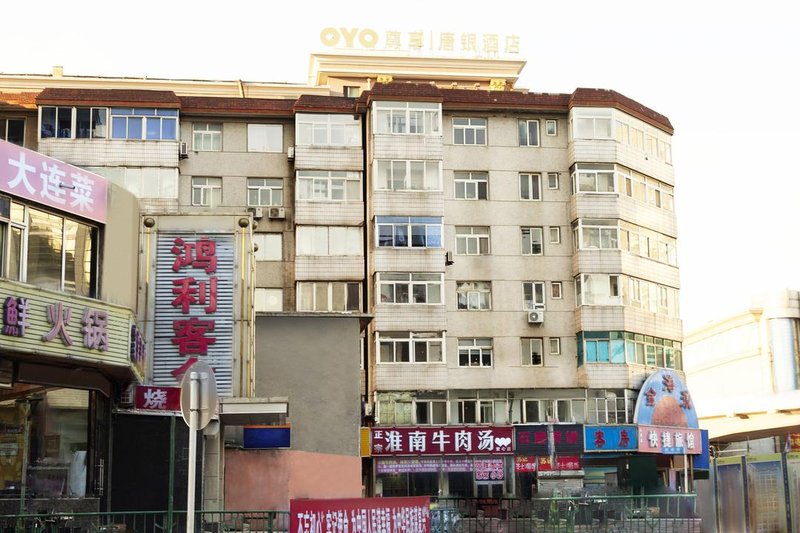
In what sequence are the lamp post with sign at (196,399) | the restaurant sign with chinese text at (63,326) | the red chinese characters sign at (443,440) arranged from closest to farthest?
the lamp post with sign at (196,399)
the restaurant sign with chinese text at (63,326)
the red chinese characters sign at (443,440)

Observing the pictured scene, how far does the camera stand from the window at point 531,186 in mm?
49469

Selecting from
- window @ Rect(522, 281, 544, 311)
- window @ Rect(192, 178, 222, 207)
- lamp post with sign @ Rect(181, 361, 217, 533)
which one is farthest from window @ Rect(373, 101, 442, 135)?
lamp post with sign @ Rect(181, 361, 217, 533)

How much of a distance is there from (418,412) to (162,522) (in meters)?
28.6

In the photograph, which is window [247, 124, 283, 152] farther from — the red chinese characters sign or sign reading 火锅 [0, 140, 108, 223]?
sign reading 火锅 [0, 140, 108, 223]

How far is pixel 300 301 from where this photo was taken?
152 ft

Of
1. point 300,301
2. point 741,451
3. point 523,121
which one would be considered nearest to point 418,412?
point 300,301

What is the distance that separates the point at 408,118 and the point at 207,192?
8.80m

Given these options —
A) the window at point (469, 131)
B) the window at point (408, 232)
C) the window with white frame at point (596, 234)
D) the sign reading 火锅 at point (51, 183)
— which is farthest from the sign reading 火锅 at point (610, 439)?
the sign reading 火锅 at point (51, 183)

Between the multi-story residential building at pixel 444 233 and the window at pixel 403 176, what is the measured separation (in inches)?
2.3

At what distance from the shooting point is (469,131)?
49625 millimetres

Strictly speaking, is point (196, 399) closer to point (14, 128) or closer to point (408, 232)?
point (408, 232)

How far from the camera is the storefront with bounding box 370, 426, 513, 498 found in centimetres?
4538

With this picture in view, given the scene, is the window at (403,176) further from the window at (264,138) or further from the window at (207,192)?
the window at (207,192)

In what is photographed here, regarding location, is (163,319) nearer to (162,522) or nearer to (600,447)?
(162,522)
